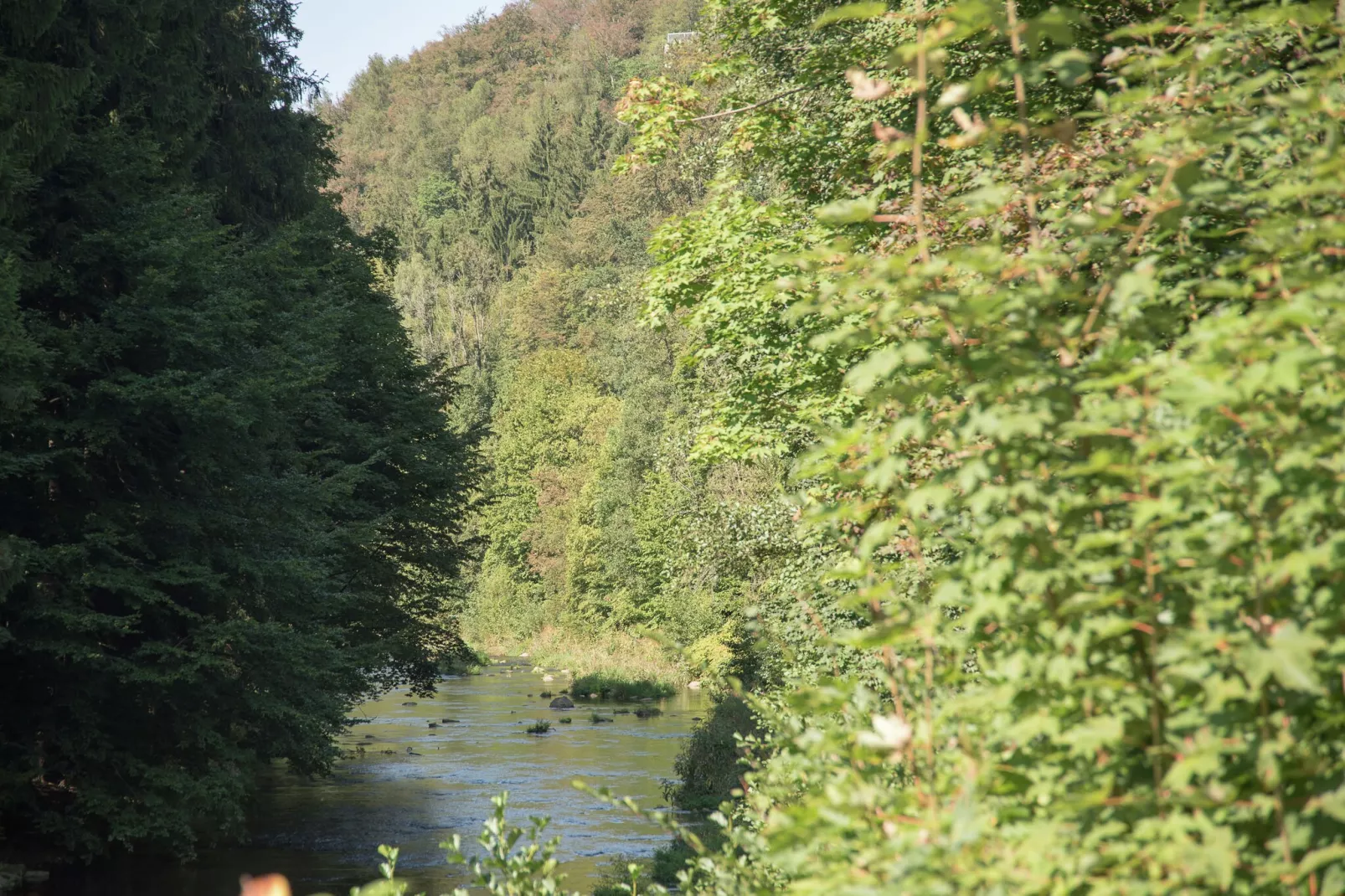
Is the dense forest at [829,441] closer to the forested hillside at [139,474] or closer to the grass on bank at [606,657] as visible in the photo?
the forested hillside at [139,474]

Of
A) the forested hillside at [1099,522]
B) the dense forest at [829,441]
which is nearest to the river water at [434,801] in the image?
the dense forest at [829,441]

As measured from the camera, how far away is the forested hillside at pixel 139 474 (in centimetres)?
1397

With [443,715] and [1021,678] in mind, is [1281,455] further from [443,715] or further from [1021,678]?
[443,715]

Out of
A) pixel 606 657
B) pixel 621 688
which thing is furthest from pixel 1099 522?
pixel 606 657

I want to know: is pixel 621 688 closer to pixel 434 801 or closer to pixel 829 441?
pixel 434 801

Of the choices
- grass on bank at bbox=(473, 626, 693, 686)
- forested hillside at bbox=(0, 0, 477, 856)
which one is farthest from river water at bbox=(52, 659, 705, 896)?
grass on bank at bbox=(473, 626, 693, 686)

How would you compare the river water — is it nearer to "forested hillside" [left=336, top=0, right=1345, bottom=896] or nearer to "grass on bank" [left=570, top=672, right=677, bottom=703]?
"grass on bank" [left=570, top=672, right=677, bottom=703]

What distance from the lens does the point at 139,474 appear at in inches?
631

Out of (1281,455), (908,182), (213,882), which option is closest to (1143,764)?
(1281,455)

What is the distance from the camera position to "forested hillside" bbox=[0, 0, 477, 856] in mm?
13969

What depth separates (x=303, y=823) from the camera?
2094cm

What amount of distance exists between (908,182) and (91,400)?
10.4 m

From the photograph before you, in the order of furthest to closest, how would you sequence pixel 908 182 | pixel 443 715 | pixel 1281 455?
pixel 443 715, pixel 908 182, pixel 1281 455

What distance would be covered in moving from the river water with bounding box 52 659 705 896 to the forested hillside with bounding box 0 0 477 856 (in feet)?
3.72
